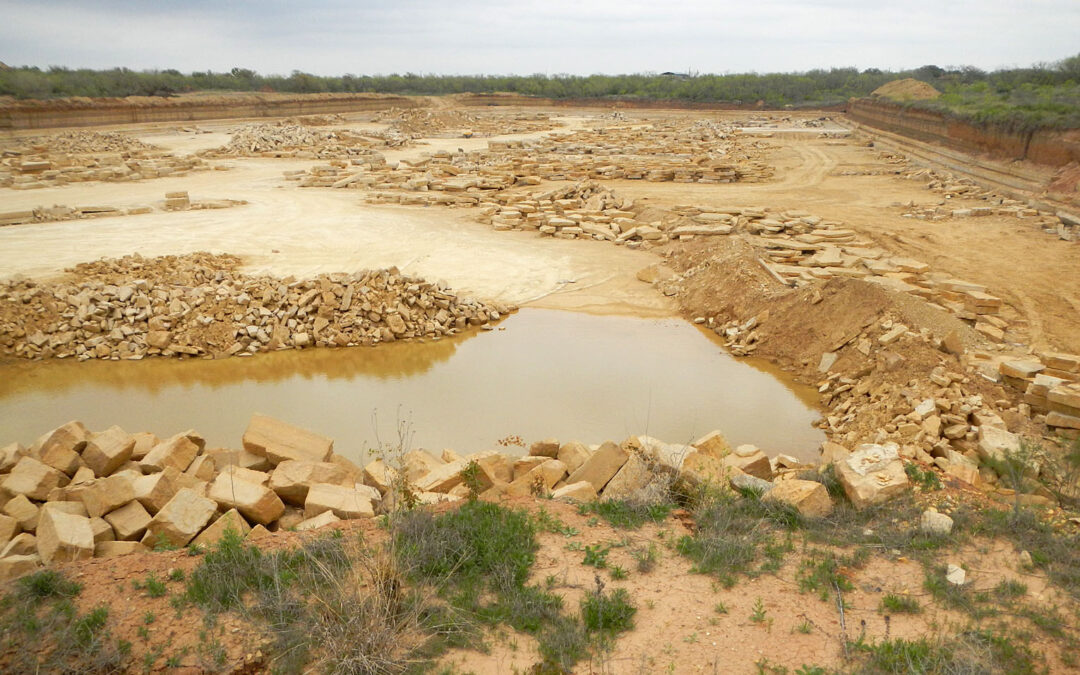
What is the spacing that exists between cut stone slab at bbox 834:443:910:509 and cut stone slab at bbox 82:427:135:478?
7.24m

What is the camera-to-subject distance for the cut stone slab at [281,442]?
22.5 ft

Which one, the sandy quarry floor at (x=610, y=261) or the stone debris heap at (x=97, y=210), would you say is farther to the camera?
the stone debris heap at (x=97, y=210)

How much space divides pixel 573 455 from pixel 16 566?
4.91 metres

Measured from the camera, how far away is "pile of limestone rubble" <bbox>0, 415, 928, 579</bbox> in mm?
5375

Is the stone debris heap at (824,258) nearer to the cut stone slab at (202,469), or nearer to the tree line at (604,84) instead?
the cut stone slab at (202,469)

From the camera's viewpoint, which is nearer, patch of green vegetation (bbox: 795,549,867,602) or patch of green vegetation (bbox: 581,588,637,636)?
patch of green vegetation (bbox: 581,588,637,636)

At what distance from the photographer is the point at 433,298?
1263cm

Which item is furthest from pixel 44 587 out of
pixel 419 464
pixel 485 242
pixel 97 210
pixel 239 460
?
pixel 97 210

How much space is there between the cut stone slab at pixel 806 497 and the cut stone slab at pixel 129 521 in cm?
550

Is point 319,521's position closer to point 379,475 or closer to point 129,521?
point 379,475

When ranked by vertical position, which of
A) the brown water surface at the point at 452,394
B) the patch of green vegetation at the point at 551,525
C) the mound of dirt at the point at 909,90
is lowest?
the brown water surface at the point at 452,394

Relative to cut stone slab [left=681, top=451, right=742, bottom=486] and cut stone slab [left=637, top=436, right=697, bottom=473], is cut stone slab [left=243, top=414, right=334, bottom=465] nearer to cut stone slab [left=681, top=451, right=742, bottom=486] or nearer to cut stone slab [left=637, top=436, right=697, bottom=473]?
cut stone slab [left=637, top=436, right=697, bottom=473]

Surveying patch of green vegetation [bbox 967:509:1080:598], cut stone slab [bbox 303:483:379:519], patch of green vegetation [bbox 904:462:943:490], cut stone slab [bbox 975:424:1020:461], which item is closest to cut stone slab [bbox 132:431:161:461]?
cut stone slab [bbox 303:483:379:519]

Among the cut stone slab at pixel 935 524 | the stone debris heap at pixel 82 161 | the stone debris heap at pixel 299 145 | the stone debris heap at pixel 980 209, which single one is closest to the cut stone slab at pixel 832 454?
the cut stone slab at pixel 935 524
